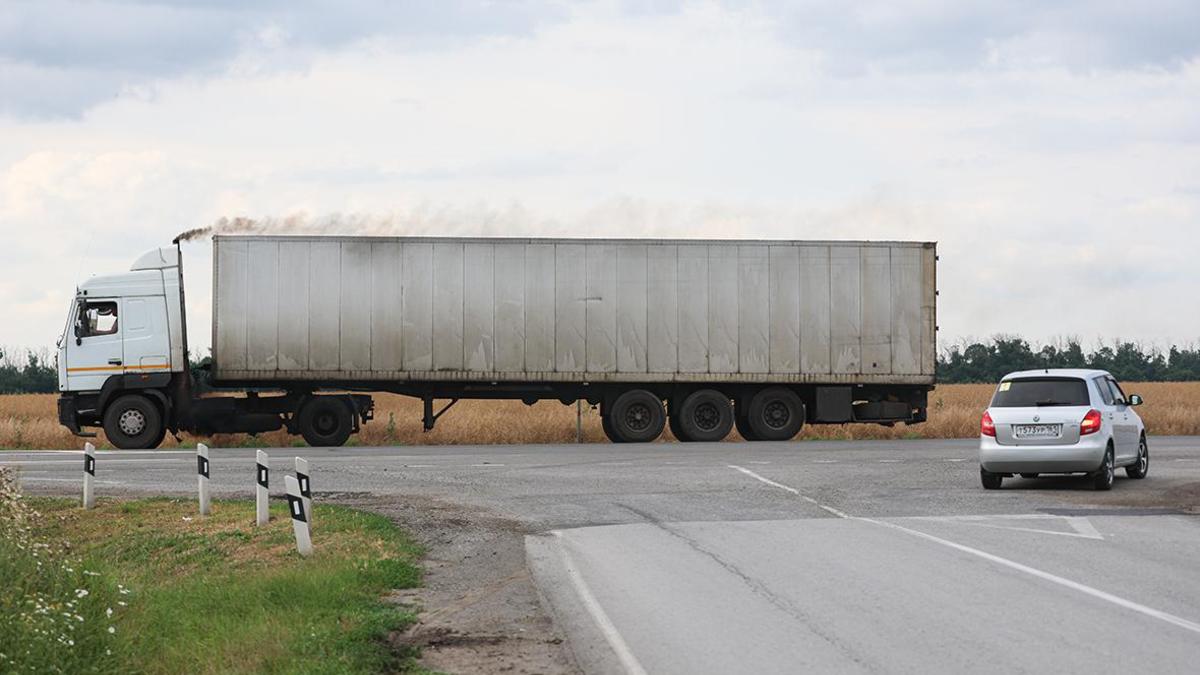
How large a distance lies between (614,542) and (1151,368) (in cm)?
8144

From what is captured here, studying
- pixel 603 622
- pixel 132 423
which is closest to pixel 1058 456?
pixel 603 622

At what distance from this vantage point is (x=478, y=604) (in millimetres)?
11391

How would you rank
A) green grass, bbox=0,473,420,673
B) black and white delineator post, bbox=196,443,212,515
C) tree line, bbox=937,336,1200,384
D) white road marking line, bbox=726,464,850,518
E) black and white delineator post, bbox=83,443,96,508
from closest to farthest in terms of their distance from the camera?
green grass, bbox=0,473,420,673 < white road marking line, bbox=726,464,850,518 < black and white delineator post, bbox=196,443,212,515 < black and white delineator post, bbox=83,443,96,508 < tree line, bbox=937,336,1200,384

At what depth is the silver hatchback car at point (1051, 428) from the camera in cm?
1927

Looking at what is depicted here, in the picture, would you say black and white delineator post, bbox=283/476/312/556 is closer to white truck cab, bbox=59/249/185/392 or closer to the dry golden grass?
white truck cab, bbox=59/249/185/392

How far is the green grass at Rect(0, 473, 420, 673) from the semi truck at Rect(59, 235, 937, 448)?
14.2 metres

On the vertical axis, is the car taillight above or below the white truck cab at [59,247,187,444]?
below

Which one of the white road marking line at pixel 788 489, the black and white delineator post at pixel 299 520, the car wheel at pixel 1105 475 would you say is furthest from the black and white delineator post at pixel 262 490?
the car wheel at pixel 1105 475

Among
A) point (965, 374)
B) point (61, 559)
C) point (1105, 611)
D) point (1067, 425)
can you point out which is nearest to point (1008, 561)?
point (1105, 611)

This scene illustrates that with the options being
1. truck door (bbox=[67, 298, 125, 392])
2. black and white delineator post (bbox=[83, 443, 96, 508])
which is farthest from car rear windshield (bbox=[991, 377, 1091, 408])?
truck door (bbox=[67, 298, 125, 392])

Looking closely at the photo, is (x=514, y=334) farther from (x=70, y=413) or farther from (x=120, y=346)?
(x=70, y=413)

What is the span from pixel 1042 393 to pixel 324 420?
17012 mm

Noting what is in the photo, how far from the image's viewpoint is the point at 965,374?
264ft

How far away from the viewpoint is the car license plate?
19281mm
